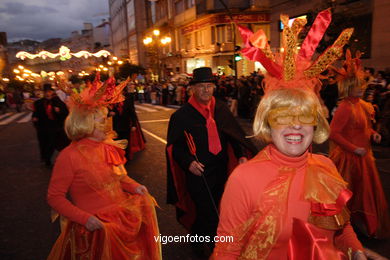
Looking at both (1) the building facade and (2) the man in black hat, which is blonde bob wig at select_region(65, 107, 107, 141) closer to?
(2) the man in black hat

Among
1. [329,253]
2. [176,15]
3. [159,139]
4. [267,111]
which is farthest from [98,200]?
[176,15]

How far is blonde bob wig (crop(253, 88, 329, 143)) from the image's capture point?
5.75 feet

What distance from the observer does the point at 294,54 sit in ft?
5.64

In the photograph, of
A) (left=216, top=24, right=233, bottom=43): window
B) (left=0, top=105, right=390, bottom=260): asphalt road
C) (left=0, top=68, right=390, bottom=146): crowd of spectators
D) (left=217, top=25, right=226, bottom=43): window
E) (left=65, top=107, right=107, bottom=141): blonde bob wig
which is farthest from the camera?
(left=217, top=25, right=226, bottom=43): window

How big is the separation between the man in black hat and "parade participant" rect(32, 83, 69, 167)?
502 cm

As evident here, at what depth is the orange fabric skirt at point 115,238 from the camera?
2.47 metres

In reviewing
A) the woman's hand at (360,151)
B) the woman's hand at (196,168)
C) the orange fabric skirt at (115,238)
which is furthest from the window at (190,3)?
the orange fabric skirt at (115,238)

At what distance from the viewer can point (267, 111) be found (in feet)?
5.95

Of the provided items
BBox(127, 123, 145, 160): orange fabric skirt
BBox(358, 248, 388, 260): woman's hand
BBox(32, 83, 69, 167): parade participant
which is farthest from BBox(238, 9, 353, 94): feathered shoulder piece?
BBox(127, 123, 145, 160): orange fabric skirt

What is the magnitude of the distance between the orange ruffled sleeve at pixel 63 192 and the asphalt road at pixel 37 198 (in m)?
1.93

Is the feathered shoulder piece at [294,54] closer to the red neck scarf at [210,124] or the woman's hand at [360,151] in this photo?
the red neck scarf at [210,124]

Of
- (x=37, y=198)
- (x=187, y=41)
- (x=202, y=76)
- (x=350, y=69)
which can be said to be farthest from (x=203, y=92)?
(x=187, y=41)

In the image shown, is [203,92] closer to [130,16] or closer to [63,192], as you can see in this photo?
[63,192]

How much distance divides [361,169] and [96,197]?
332 cm
